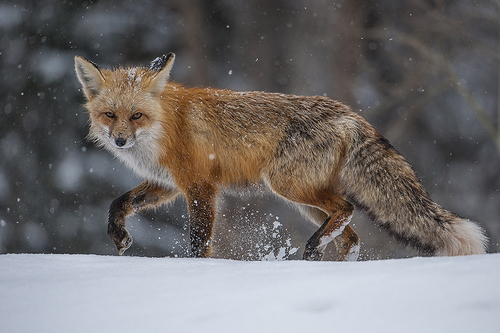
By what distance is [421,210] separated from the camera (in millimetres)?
3949

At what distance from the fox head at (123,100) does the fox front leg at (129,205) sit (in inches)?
19.1

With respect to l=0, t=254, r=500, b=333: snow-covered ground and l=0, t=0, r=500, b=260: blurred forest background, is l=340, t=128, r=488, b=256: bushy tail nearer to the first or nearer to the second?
l=0, t=254, r=500, b=333: snow-covered ground

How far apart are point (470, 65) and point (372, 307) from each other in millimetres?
12409

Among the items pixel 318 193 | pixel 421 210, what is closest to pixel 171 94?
pixel 318 193

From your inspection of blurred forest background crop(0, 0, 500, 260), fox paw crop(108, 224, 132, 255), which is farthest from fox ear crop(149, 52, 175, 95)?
blurred forest background crop(0, 0, 500, 260)

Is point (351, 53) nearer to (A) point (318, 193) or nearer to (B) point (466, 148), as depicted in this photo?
(B) point (466, 148)

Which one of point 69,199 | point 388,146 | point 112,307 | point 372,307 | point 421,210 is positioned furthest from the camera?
point 69,199

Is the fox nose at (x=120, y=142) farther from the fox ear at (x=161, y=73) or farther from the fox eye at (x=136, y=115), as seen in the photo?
the fox ear at (x=161, y=73)

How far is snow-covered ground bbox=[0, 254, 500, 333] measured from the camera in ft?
5.78

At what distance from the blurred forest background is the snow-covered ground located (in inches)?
303

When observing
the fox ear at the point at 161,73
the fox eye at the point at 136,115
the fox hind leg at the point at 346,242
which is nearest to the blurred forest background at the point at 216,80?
the fox hind leg at the point at 346,242

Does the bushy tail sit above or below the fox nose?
below

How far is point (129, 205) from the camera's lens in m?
4.58

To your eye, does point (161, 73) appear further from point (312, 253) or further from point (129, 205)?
point (312, 253)
